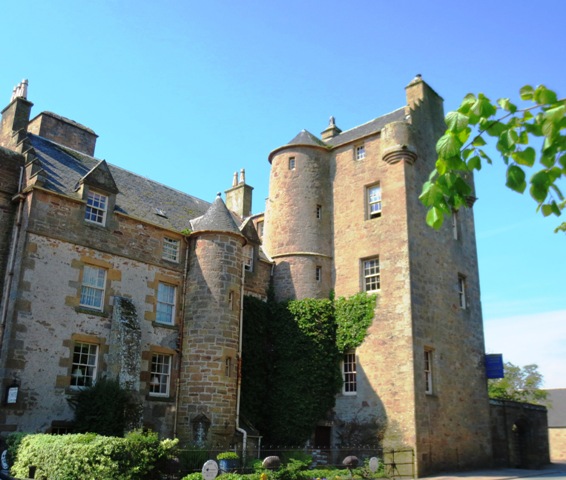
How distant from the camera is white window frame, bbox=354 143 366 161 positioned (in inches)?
1109

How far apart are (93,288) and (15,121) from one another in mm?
7706

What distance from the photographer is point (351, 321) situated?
83.9 ft

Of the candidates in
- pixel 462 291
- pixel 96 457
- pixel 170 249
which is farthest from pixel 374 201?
pixel 96 457

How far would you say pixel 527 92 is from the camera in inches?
144

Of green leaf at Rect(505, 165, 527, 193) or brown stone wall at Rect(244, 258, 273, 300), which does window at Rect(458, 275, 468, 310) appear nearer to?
brown stone wall at Rect(244, 258, 273, 300)

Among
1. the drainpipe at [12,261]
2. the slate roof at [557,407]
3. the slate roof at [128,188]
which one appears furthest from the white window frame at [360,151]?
the slate roof at [557,407]

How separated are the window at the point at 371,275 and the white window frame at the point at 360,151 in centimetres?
541

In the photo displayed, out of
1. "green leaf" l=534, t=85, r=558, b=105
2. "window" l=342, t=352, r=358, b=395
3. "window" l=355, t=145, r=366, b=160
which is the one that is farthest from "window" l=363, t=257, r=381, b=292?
"green leaf" l=534, t=85, r=558, b=105

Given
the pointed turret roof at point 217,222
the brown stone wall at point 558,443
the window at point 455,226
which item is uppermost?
the window at point 455,226

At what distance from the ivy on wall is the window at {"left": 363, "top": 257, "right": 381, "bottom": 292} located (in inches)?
24.4

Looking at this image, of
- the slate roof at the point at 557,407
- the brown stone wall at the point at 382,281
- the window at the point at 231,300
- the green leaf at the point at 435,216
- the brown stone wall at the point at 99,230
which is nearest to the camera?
the green leaf at the point at 435,216

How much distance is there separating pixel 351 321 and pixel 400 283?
114 inches

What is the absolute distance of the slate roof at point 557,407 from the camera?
175ft

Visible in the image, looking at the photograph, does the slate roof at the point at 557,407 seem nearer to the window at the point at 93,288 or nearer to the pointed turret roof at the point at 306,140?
the pointed turret roof at the point at 306,140
